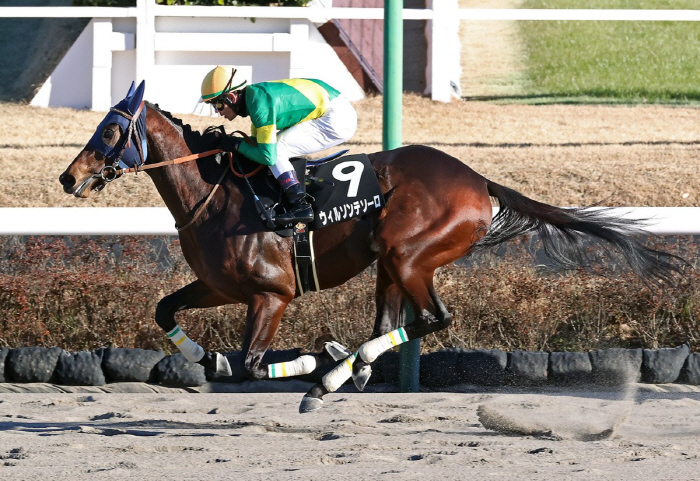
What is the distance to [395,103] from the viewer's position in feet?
18.7

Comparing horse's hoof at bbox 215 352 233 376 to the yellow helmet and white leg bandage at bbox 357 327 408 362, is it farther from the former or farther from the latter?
the yellow helmet

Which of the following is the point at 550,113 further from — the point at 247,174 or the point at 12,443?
the point at 12,443

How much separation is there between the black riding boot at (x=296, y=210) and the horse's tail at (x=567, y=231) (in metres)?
0.95

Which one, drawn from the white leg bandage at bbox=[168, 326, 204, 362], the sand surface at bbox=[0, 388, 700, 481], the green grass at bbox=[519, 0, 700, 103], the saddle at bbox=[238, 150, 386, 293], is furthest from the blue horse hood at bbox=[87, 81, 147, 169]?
the green grass at bbox=[519, 0, 700, 103]

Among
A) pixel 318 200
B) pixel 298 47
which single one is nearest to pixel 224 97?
pixel 318 200

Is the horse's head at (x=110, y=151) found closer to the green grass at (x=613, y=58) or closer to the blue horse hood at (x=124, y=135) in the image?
the blue horse hood at (x=124, y=135)

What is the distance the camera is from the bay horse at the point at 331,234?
466 centimetres

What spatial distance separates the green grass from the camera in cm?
1263

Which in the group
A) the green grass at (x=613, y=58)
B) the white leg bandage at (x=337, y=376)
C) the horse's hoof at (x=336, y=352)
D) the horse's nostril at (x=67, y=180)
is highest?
the green grass at (x=613, y=58)

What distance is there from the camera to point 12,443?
4355 mm

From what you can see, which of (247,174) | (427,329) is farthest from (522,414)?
(247,174)

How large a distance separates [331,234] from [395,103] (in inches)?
46.3

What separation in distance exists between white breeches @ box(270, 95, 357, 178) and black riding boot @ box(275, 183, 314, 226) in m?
0.23

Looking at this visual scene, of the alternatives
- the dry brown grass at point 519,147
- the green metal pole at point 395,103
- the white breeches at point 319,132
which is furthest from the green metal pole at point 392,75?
the dry brown grass at point 519,147
